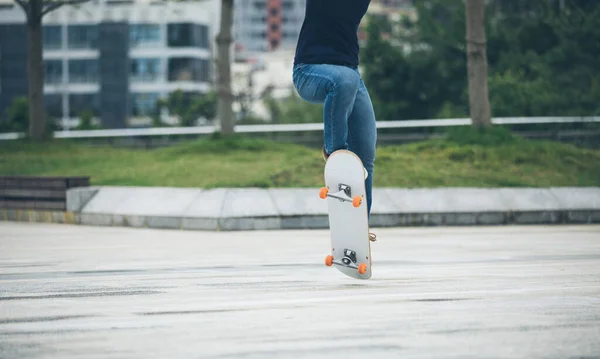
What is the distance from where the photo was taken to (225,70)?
A: 71.6 ft

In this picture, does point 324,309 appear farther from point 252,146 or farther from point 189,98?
point 189,98

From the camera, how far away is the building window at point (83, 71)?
3920 inches

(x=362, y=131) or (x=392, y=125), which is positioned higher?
(x=392, y=125)

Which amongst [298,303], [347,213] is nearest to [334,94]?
[347,213]

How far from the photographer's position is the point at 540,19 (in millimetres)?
44969

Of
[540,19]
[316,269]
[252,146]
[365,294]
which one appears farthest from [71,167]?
[540,19]

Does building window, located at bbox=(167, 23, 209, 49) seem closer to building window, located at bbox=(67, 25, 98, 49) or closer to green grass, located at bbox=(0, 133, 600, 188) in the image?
building window, located at bbox=(67, 25, 98, 49)

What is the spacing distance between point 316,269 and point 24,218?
923 centimetres

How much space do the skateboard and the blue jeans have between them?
198mm

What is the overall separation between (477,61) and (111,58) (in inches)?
3308

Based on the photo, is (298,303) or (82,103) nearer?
(298,303)

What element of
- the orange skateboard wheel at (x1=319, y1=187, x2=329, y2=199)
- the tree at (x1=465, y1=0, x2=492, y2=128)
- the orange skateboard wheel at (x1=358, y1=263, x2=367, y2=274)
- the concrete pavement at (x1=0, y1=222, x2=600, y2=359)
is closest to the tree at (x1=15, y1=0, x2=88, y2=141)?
the tree at (x1=465, y1=0, x2=492, y2=128)

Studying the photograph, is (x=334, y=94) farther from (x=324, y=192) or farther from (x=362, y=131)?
(x=324, y=192)

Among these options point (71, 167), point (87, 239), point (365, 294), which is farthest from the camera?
point (71, 167)
